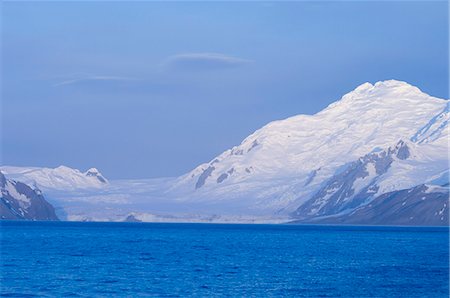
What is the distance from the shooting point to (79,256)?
506 ft

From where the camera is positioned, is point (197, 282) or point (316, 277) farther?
point (316, 277)

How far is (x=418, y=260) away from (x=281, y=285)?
159ft

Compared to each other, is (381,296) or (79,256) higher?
(79,256)

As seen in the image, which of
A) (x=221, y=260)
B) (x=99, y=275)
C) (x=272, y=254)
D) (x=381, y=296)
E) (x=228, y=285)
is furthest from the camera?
(x=272, y=254)

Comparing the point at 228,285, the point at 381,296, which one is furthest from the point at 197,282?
the point at 381,296

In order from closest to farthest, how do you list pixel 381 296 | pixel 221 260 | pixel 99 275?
pixel 381 296 < pixel 99 275 < pixel 221 260

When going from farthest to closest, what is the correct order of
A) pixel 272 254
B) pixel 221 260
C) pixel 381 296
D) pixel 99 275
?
pixel 272 254
pixel 221 260
pixel 99 275
pixel 381 296

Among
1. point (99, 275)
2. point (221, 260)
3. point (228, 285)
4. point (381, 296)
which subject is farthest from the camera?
point (221, 260)

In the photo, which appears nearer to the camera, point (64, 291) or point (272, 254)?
point (64, 291)

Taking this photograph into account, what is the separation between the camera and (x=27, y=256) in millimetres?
152625

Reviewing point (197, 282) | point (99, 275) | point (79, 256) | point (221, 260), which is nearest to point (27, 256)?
point (79, 256)

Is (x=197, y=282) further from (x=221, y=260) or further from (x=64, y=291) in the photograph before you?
(x=221, y=260)

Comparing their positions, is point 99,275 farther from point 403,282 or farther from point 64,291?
point 403,282

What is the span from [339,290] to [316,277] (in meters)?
16.3
